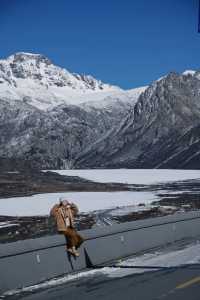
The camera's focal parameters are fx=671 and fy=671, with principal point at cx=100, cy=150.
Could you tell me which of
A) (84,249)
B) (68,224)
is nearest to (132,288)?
(68,224)

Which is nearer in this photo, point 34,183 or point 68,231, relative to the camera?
point 68,231

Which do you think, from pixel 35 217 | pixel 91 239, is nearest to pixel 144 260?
pixel 91 239

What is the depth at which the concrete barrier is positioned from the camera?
44.1 feet

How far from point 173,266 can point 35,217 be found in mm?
40113

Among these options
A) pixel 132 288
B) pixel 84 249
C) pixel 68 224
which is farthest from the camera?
pixel 84 249

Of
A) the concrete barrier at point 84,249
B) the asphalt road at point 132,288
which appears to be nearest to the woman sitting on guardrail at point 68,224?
the concrete barrier at point 84,249

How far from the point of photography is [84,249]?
16.7 meters

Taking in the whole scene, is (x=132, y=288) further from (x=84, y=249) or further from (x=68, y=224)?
(x=84, y=249)

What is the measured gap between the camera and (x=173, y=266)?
1631 centimetres

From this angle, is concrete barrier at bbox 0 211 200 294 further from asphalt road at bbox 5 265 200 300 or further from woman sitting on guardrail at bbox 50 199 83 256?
asphalt road at bbox 5 265 200 300

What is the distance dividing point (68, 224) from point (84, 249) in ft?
3.29

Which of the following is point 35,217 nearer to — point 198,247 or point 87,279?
point 198,247

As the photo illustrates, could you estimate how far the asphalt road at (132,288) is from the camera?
12.1 metres

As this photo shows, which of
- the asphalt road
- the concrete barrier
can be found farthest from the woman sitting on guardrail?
the asphalt road
